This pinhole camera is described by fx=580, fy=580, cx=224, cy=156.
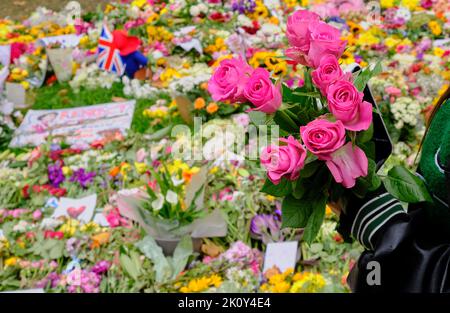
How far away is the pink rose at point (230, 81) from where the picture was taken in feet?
3.59

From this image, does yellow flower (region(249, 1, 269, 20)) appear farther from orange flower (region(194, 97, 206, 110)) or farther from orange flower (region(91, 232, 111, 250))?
orange flower (region(91, 232, 111, 250))

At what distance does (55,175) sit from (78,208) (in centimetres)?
38

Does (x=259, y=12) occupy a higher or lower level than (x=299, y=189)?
lower

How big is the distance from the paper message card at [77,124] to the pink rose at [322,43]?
7.99ft

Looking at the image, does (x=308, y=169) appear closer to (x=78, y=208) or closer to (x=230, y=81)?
(x=230, y=81)

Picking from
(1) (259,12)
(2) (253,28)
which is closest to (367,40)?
(2) (253,28)

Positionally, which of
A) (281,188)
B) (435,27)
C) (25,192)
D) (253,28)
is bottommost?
(25,192)

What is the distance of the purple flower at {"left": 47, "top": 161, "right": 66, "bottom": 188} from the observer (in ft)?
10.2

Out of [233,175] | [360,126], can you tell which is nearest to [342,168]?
[360,126]

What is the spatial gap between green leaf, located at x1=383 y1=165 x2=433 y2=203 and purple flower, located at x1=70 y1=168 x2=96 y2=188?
2.16 meters

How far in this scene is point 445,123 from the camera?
1.16 meters

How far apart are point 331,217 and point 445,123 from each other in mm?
1509

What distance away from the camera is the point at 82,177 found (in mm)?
3104
